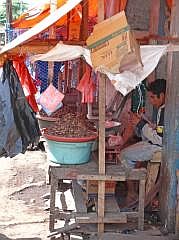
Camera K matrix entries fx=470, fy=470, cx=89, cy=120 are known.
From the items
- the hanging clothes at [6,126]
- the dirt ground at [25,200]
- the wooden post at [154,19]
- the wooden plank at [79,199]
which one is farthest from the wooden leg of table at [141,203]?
the wooden post at [154,19]

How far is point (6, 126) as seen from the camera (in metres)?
4.59

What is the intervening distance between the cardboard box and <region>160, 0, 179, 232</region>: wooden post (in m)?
0.95

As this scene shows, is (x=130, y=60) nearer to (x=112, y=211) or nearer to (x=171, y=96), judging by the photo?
(x=171, y=96)

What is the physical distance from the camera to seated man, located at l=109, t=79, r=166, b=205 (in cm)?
543

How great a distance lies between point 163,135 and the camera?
529 cm

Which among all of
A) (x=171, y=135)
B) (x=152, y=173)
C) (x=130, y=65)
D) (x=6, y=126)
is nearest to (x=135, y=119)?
(x=152, y=173)

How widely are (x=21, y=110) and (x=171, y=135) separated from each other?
62.8 inches

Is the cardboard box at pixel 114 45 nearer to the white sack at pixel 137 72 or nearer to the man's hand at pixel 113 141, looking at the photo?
the white sack at pixel 137 72

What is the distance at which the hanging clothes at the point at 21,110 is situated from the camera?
462cm

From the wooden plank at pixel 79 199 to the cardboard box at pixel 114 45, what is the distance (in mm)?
1631

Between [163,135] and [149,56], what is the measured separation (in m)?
1.24

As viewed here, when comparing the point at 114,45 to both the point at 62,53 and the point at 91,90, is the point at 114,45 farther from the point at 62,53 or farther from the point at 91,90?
the point at 91,90

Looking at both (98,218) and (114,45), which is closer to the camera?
(114,45)

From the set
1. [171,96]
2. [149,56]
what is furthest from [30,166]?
[149,56]
